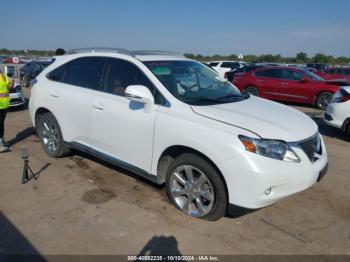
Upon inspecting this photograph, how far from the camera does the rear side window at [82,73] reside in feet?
15.3

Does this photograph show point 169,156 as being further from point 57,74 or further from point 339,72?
point 339,72

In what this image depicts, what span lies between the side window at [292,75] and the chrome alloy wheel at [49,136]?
31.5 ft

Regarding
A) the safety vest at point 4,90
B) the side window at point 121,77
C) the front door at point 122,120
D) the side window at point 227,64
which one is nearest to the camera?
the front door at point 122,120

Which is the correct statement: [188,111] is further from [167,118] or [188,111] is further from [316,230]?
[316,230]

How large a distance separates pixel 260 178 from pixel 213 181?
0.49m

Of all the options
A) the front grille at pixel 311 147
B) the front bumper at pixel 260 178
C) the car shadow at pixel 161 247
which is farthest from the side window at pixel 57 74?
the front grille at pixel 311 147

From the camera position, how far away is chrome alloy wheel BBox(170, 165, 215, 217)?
139 inches

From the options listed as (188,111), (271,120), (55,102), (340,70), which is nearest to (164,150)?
(188,111)

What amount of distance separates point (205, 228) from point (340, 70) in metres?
16.5

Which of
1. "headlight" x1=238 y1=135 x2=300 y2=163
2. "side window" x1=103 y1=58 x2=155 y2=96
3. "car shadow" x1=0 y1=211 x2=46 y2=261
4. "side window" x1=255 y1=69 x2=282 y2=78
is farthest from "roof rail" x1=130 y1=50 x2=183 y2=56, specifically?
"side window" x1=255 y1=69 x2=282 y2=78

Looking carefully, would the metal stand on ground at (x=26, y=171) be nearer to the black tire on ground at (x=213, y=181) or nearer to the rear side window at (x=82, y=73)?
the rear side window at (x=82, y=73)

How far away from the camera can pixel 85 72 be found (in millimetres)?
4887

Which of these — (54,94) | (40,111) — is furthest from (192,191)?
(40,111)

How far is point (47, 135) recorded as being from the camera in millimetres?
5641
